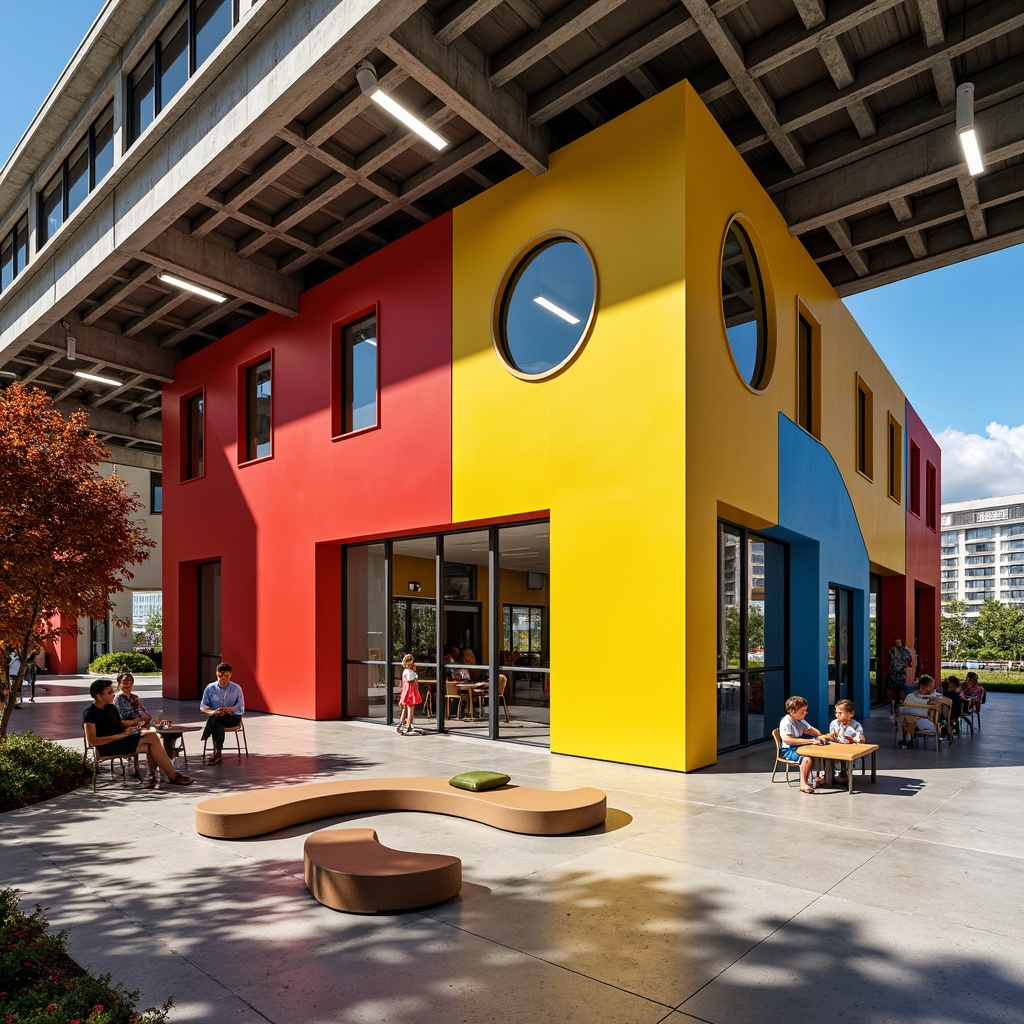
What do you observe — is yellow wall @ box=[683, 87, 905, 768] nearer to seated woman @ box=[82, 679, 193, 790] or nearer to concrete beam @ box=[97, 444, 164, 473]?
seated woman @ box=[82, 679, 193, 790]

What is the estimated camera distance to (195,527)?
18484 mm

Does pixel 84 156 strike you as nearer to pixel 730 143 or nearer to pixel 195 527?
pixel 195 527

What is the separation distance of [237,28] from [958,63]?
930cm

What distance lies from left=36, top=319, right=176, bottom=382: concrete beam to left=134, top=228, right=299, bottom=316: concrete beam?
16.4ft

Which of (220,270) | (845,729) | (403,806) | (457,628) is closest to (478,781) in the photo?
(403,806)

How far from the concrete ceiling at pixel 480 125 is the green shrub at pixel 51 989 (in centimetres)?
831

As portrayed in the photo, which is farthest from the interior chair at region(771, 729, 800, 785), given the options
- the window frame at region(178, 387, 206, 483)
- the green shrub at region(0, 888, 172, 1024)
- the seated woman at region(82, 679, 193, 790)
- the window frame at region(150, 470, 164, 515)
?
the window frame at region(150, 470, 164, 515)

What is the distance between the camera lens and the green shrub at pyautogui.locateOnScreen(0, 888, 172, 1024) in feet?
10.3

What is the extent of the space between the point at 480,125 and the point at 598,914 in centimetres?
925

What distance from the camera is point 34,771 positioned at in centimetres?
864

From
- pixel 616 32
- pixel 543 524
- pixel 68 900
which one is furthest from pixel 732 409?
pixel 68 900

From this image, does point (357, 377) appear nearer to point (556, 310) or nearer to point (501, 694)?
point (556, 310)

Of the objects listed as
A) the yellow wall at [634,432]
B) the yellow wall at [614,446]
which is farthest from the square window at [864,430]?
the yellow wall at [614,446]

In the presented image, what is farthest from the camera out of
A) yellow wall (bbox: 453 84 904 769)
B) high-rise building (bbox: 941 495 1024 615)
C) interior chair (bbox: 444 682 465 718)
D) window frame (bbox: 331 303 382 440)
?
high-rise building (bbox: 941 495 1024 615)
